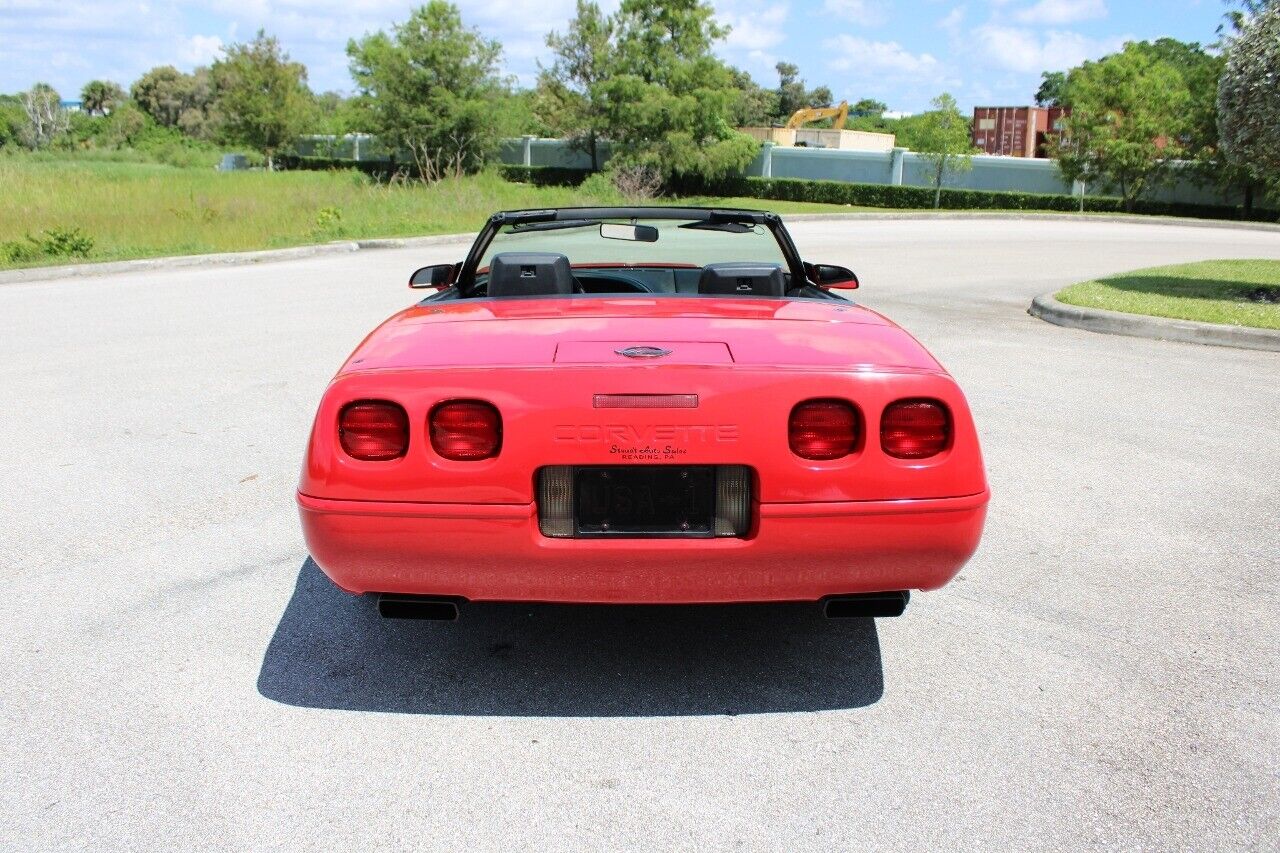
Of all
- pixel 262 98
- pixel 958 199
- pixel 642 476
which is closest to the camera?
pixel 642 476

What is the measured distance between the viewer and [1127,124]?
38.0 meters

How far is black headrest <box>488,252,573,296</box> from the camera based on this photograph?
4.02m

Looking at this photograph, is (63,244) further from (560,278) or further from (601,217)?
(560,278)

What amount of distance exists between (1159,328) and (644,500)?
8847 millimetres

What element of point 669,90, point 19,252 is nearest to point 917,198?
point 669,90

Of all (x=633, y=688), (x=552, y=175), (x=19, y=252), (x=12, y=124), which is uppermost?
(x=12, y=124)

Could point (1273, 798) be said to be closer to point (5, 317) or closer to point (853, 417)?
point (853, 417)

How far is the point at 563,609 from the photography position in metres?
3.88

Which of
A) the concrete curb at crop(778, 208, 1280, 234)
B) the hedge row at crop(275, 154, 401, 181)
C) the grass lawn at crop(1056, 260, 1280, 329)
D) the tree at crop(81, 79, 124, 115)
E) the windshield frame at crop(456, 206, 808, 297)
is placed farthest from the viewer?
the tree at crop(81, 79, 124, 115)

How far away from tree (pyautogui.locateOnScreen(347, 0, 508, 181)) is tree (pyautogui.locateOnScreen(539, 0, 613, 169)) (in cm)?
426

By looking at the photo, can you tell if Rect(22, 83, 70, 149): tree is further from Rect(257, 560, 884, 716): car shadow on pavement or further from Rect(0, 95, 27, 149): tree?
Rect(257, 560, 884, 716): car shadow on pavement

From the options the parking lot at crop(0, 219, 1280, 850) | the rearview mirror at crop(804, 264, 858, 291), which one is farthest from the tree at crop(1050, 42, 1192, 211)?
the rearview mirror at crop(804, 264, 858, 291)

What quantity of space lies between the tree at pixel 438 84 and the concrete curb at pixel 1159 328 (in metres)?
36.7

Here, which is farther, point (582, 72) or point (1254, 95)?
point (582, 72)
